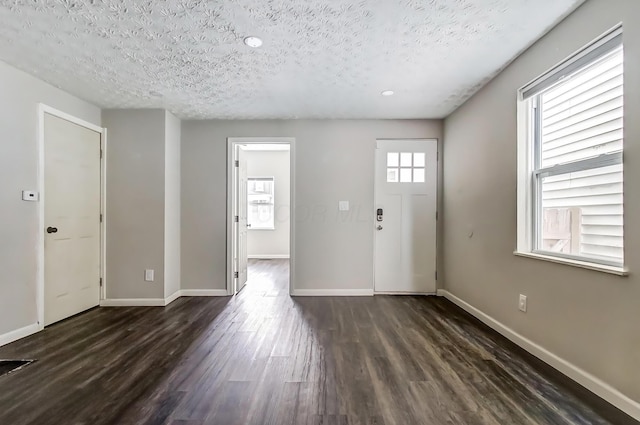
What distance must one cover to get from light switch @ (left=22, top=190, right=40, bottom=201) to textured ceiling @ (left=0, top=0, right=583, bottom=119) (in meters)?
1.07

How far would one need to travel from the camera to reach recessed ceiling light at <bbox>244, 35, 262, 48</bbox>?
2076 mm

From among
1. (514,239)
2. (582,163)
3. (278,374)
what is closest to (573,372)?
(514,239)

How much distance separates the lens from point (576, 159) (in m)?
1.98

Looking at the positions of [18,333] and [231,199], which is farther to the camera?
[231,199]

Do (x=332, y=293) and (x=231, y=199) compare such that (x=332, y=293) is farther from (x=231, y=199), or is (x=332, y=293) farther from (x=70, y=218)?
(x=70, y=218)

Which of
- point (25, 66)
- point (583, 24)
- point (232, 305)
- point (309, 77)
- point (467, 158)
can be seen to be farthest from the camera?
point (232, 305)

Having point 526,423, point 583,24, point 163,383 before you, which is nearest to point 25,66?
point 163,383

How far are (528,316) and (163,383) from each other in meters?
2.68

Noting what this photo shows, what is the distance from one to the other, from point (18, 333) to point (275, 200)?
4962 mm

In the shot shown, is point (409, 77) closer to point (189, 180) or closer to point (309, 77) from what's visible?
point (309, 77)

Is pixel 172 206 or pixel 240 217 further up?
pixel 172 206

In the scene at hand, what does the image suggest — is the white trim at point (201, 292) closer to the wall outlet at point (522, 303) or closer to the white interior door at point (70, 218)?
the white interior door at point (70, 218)

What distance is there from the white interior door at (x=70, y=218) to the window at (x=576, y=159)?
14.2 feet

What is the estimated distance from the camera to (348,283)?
3.88 m
